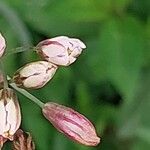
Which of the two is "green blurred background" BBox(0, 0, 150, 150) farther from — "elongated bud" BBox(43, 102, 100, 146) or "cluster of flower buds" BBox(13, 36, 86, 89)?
"elongated bud" BBox(43, 102, 100, 146)

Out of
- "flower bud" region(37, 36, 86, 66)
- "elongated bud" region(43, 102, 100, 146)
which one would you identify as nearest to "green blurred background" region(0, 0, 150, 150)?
"flower bud" region(37, 36, 86, 66)

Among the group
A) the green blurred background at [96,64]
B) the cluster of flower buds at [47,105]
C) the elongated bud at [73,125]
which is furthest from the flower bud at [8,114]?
the green blurred background at [96,64]

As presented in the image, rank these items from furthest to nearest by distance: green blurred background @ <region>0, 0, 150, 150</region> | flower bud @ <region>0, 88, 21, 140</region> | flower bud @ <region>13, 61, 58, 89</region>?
green blurred background @ <region>0, 0, 150, 150</region>
flower bud @ <region>13, 61, 58, 89</region>
flower bud @ <region>0, 88, 21, 140</region>

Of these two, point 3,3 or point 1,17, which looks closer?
point 3,3

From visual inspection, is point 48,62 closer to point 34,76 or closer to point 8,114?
point 34,76

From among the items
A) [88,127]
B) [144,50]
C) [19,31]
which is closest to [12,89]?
[88,127]

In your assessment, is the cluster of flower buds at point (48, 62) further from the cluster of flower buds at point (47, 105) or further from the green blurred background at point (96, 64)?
the green blurred background at point (96, 64)

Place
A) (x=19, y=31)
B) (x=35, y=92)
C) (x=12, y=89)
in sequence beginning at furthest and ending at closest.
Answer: (x=35, y=92) < (x=19, y=31) < (x=12, y=89)

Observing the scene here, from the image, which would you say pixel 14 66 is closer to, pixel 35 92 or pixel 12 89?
pixel 35 92
